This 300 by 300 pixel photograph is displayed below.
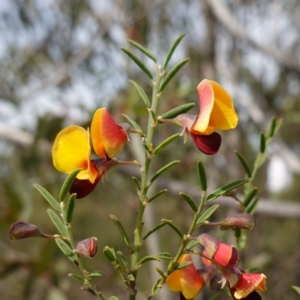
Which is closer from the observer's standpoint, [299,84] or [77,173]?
[77,173]

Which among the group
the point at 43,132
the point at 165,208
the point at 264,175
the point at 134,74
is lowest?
the point at 165,208

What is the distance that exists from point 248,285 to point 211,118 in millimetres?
110

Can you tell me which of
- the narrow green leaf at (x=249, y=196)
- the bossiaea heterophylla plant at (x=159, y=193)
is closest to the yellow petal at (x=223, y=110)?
the bossiaea heterophylla plant at (x=159, y=193)

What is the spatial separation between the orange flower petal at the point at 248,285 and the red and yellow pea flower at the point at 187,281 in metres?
0.04

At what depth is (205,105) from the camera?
0.34 m

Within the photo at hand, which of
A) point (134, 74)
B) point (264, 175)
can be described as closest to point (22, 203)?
point (264, 175)

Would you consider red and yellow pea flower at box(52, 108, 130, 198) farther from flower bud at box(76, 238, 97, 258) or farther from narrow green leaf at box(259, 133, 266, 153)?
narrow green leaf at box(259, 133, 266, 153)

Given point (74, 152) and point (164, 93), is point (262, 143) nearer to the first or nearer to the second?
point (74, 152)

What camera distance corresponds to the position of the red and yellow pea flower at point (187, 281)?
367mm

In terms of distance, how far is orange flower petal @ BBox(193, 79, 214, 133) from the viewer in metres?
0.33

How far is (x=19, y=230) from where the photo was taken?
36 cm

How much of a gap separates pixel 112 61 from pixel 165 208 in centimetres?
156

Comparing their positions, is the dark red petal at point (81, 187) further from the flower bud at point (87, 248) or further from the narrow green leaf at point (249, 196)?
the narrow green leaf at point (249, 196)

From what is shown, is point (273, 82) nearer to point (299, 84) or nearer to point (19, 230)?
point (299, 84)
